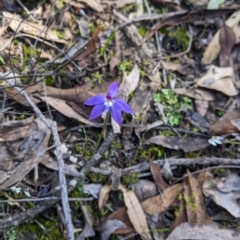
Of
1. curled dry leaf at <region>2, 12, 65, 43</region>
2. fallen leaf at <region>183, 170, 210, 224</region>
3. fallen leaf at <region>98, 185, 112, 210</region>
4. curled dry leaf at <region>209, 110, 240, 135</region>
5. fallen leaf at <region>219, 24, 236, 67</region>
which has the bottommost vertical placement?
fallen leaf at <region>183, 170, 210, 224</region>

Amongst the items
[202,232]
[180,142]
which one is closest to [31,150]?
[180,142]

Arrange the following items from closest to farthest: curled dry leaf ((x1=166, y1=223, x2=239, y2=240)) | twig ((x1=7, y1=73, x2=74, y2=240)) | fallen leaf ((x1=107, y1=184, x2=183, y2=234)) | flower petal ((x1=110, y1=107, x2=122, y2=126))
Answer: flower petal ((x1=110, y1=107, x2=122, y2=126)) < twig ((x1=7, y1=73, x2=74, y2=240)) < curled dry leaf ((x1=166, y1=223, x2=239, y2=240)) < fallen leaf ((x1=107, y1=184, x2=183, y2=234))

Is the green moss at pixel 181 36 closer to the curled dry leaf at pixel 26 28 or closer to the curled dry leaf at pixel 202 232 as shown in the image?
the curled dry leaf at pixel 26 28

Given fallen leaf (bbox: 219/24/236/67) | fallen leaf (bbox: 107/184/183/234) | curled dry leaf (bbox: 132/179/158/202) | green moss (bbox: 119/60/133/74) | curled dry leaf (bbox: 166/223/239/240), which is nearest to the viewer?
curled dry leaf (bbox: 166/223/239/240)

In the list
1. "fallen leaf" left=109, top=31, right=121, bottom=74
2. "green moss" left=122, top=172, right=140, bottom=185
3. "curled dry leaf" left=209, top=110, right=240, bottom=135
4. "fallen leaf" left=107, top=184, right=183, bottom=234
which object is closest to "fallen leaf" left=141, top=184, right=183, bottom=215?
"fallen leaf" left=107, top=184, right=183, bottom=234

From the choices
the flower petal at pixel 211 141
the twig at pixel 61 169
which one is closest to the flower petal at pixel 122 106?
the twig at pixel 61 169

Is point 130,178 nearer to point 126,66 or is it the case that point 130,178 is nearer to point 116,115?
point 116,115

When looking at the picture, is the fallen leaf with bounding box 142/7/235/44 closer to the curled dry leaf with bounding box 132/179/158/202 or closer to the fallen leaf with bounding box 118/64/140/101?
the fallen leaf with bounding box 118/64/140/101
